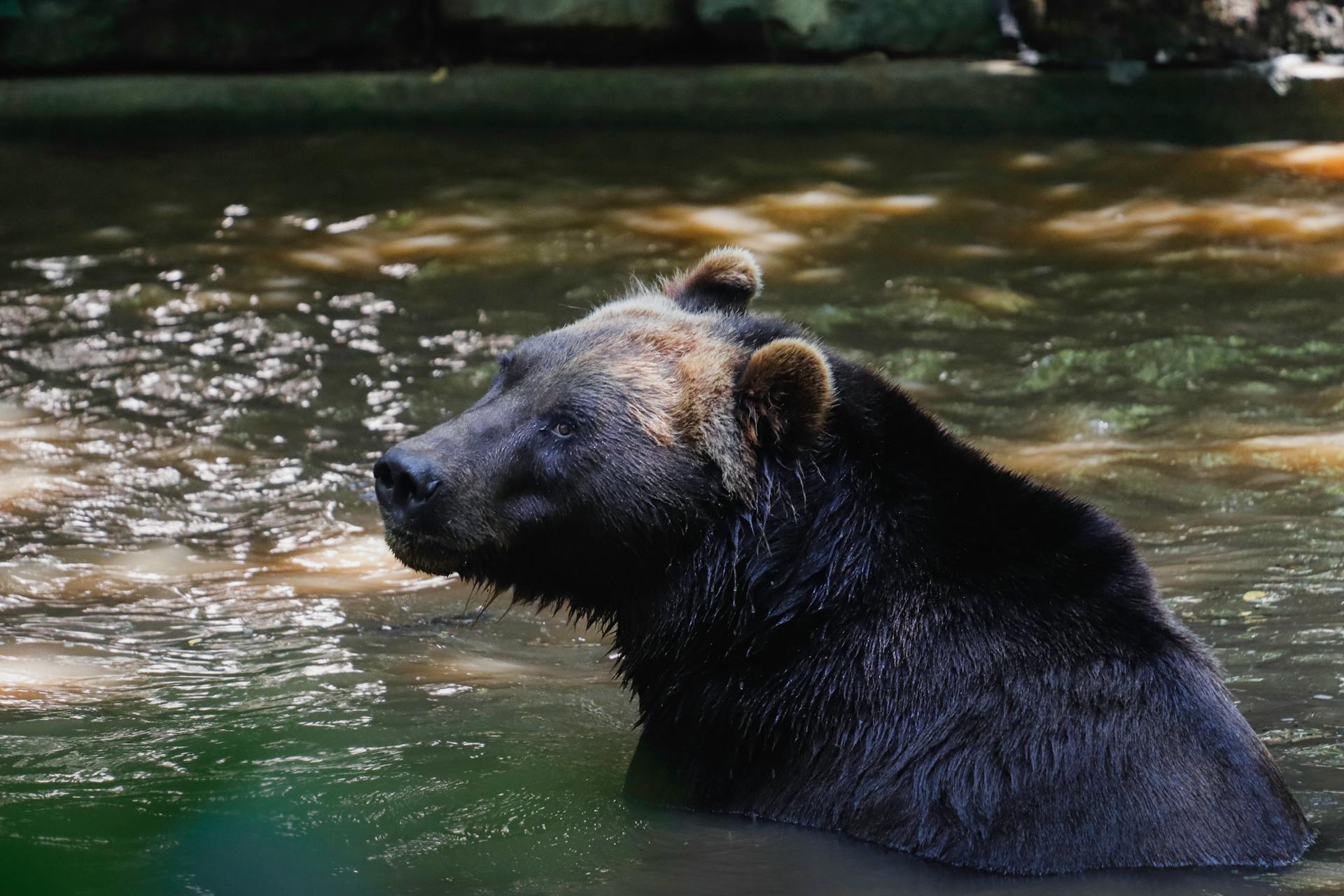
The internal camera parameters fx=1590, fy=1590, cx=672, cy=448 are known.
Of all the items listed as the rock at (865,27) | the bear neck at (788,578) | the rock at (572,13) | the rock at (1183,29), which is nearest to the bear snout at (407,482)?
the bear neck at (788,578)

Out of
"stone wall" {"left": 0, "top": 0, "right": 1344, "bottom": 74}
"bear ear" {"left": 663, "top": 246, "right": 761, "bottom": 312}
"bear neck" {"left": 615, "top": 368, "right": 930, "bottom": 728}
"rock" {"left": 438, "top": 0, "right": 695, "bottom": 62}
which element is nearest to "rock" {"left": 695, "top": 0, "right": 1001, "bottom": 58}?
"stone wall" {"left": 0, "top": 0, "right": 1344, "bottom": 74}

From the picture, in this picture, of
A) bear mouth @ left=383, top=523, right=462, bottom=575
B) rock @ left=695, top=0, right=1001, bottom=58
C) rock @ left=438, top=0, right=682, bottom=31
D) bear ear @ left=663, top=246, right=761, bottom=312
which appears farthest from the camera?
rock @ left=695, top=0, right=1001, bottom=58

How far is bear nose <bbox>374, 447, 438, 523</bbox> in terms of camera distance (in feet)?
15.8

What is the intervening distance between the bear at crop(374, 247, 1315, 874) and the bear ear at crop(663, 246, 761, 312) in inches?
21.0

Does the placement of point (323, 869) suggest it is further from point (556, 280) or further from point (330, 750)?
point (556, 280)

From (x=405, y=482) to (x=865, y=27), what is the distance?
1223 centimetres

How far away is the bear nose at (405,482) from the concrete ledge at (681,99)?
11293 mm

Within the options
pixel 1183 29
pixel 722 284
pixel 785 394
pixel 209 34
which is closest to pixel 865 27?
pixel 1183 29

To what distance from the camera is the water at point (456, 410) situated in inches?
186

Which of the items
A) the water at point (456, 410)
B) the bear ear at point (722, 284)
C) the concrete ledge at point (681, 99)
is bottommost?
the water at point (456, 410)

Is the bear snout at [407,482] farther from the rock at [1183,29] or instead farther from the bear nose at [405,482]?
the rock at [1183,29]

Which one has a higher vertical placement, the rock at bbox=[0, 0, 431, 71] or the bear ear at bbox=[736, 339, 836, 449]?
the rock at bbox=[0, 0, 431, 71]

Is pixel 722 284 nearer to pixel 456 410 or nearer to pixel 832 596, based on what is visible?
pixel 832 596

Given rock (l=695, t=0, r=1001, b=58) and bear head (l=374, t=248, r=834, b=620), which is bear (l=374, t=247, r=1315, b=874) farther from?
rock (l=695, t=0, r=1001, b=58)
